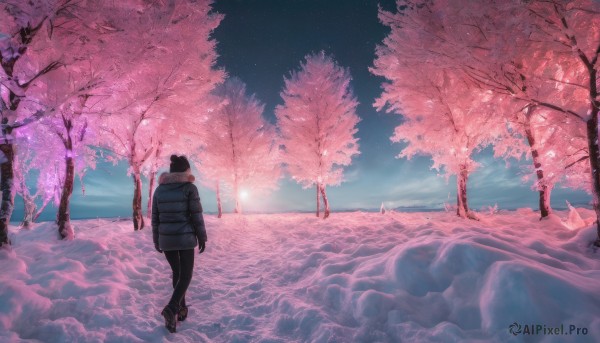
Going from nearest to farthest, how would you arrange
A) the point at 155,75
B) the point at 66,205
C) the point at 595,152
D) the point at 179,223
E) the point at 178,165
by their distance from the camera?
the point at 179,223
the point at 178,165
the point at 595,152
the point at 66,205
the point at 155,75

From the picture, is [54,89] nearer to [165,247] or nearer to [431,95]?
[165,247]

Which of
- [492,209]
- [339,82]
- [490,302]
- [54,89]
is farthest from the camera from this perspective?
[339,82]

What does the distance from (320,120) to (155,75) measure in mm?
8991

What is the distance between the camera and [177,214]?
12.7ft

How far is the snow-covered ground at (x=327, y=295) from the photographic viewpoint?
121 inches

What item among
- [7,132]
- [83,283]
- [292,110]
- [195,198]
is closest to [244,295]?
[195,198]

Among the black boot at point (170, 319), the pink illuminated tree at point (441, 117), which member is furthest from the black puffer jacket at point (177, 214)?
the pink illuminated tree at point (441, 117)

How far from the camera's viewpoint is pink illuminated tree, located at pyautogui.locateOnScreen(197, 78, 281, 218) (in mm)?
16906

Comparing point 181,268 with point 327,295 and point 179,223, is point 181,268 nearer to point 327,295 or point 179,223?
point 179,223

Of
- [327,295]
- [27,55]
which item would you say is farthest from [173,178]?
[27,55]

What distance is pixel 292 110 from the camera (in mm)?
15727

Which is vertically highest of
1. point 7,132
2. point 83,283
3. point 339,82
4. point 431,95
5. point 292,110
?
point 339,82

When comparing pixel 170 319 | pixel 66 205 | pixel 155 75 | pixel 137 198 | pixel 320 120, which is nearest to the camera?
pixel 170 319

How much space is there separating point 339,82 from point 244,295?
13.2 metres
